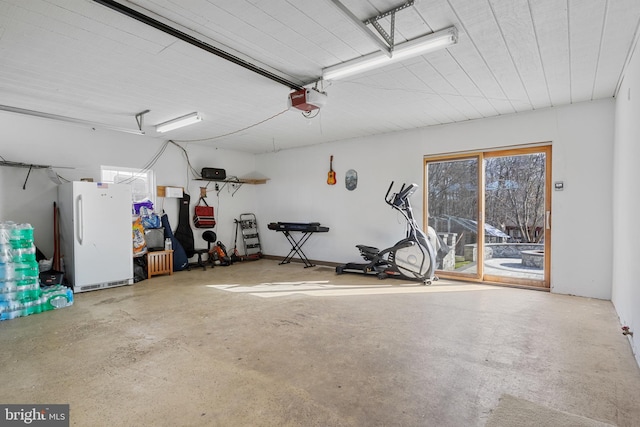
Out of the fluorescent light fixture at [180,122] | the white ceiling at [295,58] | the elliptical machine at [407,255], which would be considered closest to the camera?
the white ceiling at [295,58]

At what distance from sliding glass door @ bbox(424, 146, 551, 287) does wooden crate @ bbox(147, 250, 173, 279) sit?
4.71m

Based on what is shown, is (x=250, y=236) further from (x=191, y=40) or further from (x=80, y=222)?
(x=191, y=40)

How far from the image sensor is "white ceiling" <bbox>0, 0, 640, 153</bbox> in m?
2.24

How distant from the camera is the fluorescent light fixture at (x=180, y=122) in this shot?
15.3ft

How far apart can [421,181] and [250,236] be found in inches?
164

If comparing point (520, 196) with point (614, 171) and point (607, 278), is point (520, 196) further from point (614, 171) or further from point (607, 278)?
point (607, 278)

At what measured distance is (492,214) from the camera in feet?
16.3

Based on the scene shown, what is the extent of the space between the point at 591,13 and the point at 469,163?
119 inches

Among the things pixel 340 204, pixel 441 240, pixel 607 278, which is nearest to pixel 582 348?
pixel 607 278

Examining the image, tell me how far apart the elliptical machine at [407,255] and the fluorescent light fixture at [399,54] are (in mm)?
2524

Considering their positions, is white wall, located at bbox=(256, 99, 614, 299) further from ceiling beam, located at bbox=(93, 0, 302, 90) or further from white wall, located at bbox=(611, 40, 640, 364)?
ceiling beam, located at bbox=(93, 0, 302, 90)

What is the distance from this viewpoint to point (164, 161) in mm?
6262

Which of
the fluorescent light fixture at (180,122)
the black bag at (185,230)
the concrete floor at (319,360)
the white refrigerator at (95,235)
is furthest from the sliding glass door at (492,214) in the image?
the white refrigerator at (95,235)

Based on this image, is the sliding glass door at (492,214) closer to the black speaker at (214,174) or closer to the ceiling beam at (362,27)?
the ceiling beam at (362,27)
